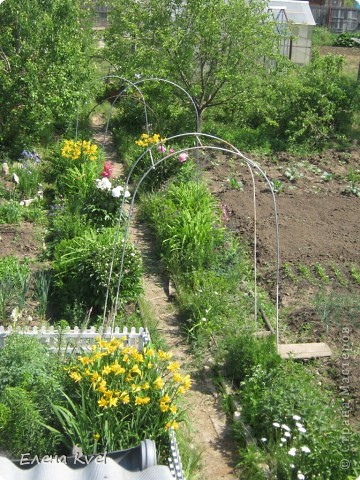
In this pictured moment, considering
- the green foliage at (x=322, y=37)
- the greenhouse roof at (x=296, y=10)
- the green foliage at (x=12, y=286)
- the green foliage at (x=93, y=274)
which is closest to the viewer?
the green foliage at (x=12, y=286)

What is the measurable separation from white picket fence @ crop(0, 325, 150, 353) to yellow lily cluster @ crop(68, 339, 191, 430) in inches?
24.1

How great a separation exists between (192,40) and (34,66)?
2884 millimetres

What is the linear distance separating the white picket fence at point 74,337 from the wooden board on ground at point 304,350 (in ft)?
4.23

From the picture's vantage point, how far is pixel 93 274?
705cm

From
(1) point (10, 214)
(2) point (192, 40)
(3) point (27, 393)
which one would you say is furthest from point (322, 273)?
(2) point (192, 40)

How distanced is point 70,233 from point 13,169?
2.30 meters

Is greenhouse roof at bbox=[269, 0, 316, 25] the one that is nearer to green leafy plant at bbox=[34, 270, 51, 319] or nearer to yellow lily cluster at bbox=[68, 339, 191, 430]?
green leafy plant at bbox=[34, 270, 51, 319]

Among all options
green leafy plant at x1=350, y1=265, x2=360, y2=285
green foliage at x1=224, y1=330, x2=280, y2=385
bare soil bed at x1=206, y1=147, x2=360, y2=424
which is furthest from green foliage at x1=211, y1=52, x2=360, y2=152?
green foliage at x1=224, y1=330, x2=280, y2=385

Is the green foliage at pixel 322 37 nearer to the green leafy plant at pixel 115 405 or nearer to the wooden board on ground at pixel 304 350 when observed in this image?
the wooden board on ground at pixel 304 350

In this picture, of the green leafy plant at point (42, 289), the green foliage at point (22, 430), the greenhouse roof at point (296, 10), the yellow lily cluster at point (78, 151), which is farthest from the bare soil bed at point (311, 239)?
the greenhouse roof at point (296, 10)

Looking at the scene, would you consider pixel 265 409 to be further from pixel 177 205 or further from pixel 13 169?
pixel 13 169

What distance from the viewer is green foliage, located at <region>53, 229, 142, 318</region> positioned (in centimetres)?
707

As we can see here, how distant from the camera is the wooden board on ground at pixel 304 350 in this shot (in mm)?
6406

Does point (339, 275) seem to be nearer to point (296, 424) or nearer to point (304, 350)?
point (304, 350)
